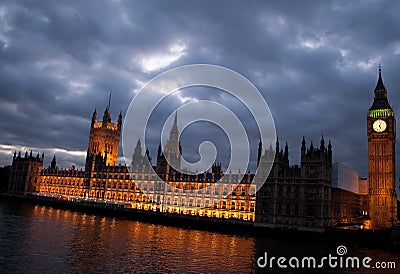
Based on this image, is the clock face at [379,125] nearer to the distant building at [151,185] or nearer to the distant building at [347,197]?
the distant building at [347,197]

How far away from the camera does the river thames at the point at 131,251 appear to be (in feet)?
155

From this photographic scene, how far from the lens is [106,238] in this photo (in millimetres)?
70250

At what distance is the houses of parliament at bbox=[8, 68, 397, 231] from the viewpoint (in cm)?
10031

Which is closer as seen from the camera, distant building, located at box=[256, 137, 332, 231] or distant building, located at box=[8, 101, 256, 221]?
distant building, located at box=[256, 137, 332, 231]

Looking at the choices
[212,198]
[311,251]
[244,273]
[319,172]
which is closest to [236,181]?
[212,198]

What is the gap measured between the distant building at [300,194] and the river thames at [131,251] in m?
12.6

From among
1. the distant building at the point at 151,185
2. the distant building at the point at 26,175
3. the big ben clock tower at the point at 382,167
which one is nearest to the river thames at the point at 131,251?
the distant building at the point at 151,185

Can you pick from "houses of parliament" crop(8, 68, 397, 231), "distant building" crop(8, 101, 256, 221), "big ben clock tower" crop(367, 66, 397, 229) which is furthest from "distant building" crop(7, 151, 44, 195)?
"big ben clock tower" crop(367, 66, 397, 229)

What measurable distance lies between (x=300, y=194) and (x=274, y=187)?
321 inches

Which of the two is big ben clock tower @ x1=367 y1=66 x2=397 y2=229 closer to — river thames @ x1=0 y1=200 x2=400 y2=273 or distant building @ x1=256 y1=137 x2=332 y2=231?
distant building @ x1=256 y1=137 x2=332 y2=231

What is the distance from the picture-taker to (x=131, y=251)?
58781 millimetres

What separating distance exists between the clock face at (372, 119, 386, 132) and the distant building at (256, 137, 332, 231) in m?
36.7

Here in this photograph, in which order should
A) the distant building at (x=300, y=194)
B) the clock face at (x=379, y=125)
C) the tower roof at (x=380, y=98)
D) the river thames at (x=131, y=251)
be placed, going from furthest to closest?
the tower roof at (x=380, y=98) → the clock face at (x=379, y=125) → the distant building at (x=300, y=194) → the river thames at (x=131, y=251)

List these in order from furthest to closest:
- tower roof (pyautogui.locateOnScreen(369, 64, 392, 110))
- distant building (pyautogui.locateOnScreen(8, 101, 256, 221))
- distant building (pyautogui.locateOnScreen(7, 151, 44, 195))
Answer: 1. distant building (pyautogui.locateOnScreen(7, 151, 44, 195))
2. tower roof (pyautogui.locateOnScreen(369, 64, 392, 110))
3. distant building (pyautogui.locateOnScreen(8, 101, 256, 221))
